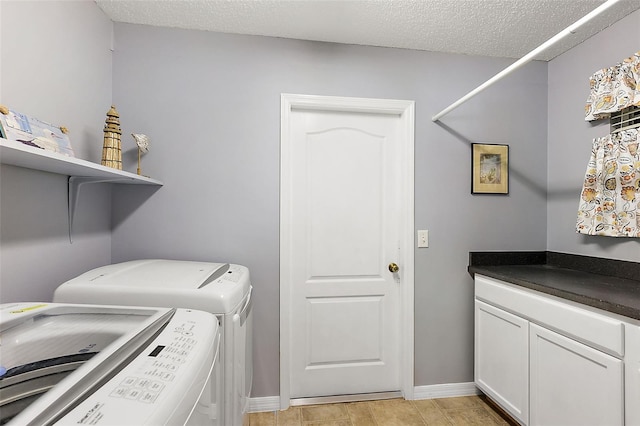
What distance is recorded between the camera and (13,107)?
1.27 meters

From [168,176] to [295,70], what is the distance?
107cm

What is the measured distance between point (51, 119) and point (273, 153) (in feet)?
3.70

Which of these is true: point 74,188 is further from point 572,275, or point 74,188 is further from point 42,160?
point 572,275

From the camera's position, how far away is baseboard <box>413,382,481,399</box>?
2.22 meters

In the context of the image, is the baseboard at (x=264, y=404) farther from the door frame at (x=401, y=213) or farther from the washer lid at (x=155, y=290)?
the washer lid at (x=155, y=290)

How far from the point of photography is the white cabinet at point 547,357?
132 cm

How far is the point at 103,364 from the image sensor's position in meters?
0.65

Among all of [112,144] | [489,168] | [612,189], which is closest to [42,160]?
[112,144]

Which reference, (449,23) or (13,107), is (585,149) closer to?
(449,23)

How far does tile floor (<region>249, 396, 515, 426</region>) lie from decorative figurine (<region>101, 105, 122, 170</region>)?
1.71 meters

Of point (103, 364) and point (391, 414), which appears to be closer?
point (103, 364)

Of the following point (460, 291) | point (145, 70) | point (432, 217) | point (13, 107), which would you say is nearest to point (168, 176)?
point (145, 70)

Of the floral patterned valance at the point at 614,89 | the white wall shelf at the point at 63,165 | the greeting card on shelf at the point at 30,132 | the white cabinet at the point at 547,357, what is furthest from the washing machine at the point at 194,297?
the floral patterned valance at the point at 614,89

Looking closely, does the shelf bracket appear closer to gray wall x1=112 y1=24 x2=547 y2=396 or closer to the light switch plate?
gray wall x1=112 y1=24 x2=547 y2=396
